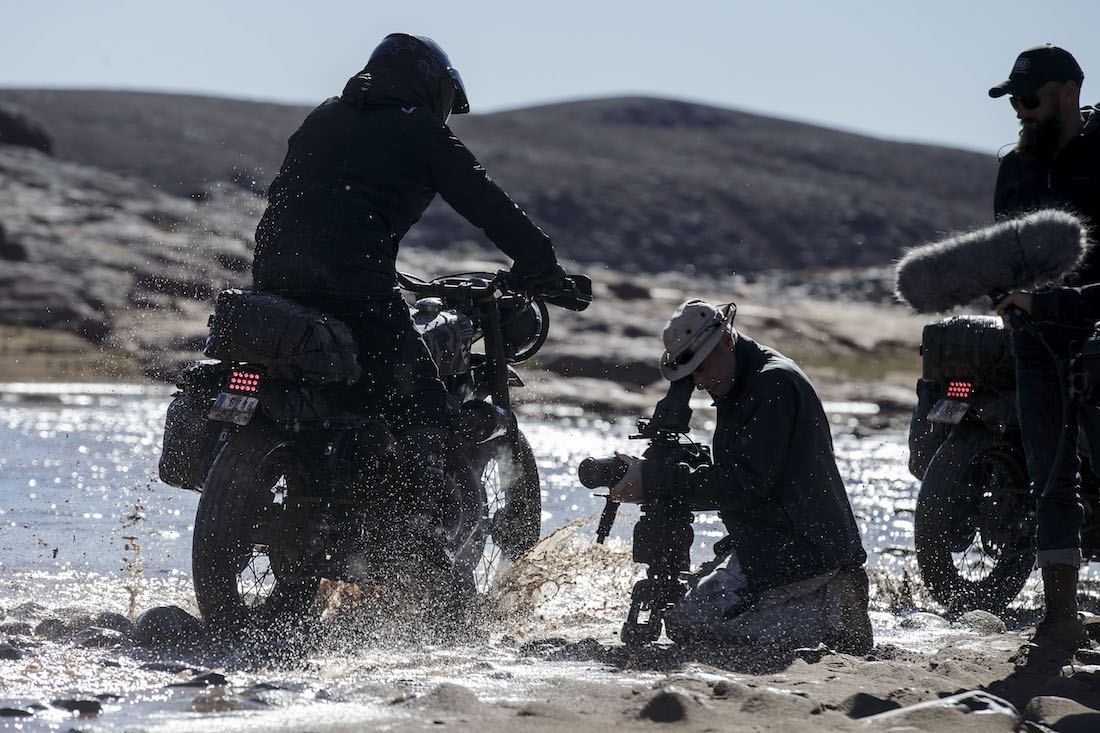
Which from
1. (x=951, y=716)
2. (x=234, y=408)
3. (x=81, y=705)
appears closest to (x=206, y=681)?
(x=81, y=705)

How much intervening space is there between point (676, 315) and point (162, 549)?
11.1ft

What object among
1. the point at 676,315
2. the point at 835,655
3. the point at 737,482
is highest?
the point at 676,315

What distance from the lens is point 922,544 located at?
5969 millimetres

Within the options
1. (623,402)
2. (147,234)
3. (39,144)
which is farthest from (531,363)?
(39,144)

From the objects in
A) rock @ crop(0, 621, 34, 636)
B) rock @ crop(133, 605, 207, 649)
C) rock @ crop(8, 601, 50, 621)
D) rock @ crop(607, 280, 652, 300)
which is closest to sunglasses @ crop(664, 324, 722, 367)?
rock @ crop(133, 605, 207, 649)

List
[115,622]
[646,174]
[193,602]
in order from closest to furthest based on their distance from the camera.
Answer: [115,622] < [193,602] < [646,174]

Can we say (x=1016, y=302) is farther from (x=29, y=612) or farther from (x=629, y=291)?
(x=629, y=291)

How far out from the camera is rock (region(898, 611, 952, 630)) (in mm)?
5566

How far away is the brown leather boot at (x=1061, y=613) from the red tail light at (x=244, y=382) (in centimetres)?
288

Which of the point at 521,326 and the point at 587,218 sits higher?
the point at 587,218

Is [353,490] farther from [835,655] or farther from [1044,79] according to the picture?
[1044,79]

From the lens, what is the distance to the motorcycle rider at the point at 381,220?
4988 millimetres

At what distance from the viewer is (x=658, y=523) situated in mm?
4891

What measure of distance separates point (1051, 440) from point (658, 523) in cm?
147
